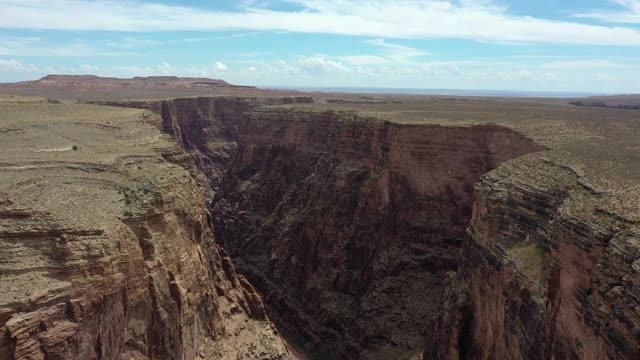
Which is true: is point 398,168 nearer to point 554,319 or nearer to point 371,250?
point 371,250

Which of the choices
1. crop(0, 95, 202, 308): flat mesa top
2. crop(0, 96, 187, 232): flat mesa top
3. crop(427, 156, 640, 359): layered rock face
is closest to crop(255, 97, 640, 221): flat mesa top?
crop(427, 156, 640, 359): layered rock face

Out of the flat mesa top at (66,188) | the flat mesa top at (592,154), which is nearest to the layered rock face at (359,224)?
the flat mesa top at (592,154)

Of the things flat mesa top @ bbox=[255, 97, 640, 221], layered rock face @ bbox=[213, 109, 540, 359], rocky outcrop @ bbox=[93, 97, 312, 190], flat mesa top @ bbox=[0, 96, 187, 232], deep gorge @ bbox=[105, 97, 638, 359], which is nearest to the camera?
flat mesa top @ bbox=[0, 96, 187, 232]

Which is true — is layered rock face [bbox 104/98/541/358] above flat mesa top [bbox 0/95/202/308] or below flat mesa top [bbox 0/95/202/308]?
below

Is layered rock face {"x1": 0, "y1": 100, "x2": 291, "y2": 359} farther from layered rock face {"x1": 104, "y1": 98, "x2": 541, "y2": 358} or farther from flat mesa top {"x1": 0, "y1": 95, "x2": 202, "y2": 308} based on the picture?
layered rock face {"x1": 104, "y1": 98, "x2": 541, "y2": 358}

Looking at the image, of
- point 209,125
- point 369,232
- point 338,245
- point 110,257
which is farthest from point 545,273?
point 209,125

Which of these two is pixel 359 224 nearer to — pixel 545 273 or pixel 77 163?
pixel 545 273

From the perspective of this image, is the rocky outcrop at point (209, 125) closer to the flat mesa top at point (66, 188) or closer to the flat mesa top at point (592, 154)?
the flat mesa top at point (592, 154)
